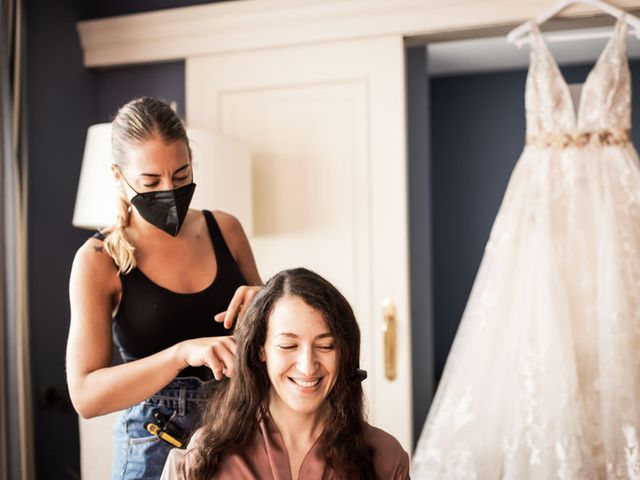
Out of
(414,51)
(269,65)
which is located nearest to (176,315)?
(269,65)

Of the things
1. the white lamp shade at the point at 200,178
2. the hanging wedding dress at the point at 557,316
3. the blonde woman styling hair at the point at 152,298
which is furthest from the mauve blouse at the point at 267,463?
the hanging wedding dress at the point at 557,316

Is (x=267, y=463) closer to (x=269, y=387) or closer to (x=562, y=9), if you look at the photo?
(x=269, y=387)

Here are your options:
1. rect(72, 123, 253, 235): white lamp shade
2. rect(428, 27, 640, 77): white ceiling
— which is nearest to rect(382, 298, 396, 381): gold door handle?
rect(72, 123, 253, 235): white lamp shade

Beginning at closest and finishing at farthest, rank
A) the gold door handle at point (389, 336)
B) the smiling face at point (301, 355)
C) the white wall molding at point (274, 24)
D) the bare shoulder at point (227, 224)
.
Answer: the smiling face at point (301, 355) → the bare shoulder at point (227, 224) → the white wall molding at point (274, 24) → the gold door handle at point (389, 336)

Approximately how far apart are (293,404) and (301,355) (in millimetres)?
75

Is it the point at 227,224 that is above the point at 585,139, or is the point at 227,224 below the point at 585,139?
below

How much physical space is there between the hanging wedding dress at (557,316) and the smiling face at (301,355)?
3.21 feet

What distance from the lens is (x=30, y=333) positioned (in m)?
2.11

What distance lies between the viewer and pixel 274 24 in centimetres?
221

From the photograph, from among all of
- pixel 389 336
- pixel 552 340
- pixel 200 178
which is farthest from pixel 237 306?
pixel 389 336

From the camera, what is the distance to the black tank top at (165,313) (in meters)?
1.02

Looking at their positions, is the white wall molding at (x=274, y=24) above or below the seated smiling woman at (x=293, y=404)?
above

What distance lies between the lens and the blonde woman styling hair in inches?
37.4

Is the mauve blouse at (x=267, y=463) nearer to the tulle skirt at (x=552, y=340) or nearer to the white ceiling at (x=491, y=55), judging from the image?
the tulle skirt at (x=552, y=340)
